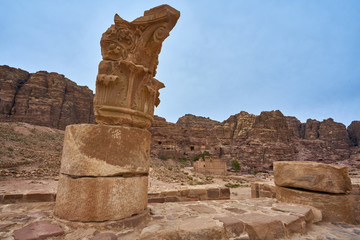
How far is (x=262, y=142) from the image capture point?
62.1 meters

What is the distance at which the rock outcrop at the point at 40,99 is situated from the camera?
4972 cm

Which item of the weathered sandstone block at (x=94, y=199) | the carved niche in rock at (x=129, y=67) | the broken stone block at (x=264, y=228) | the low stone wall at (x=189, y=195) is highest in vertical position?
the carved niche in rock at (x=129, y=67)

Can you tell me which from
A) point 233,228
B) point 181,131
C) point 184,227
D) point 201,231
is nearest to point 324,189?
point 233,228

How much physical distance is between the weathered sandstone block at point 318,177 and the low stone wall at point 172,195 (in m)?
2.14

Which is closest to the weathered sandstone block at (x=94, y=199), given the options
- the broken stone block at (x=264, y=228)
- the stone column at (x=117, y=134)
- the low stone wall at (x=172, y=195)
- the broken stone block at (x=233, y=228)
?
the stone column at (x=117, y=134)

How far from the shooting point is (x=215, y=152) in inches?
2371

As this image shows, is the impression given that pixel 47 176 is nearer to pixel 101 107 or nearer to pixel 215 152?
pixel 101 107

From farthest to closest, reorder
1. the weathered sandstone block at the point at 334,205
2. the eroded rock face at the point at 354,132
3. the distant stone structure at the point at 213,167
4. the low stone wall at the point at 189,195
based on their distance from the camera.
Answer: the eroded rock face at the point at 354,132
the distant stone structure at the point at 213,167
the low stone wall at the point at 189,195
the weathered sandstone block at the point at 334,205

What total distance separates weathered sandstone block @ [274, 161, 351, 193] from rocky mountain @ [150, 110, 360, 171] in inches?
1862

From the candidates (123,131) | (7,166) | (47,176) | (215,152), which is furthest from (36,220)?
(215,152)

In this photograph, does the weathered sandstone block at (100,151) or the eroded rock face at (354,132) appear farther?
the eroded rock face at (354,132)

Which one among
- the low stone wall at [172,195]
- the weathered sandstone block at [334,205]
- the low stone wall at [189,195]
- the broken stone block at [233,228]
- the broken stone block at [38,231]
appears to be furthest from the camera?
the low stone wall at [189,195]

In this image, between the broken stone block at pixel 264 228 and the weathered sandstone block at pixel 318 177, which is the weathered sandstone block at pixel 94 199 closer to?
the broken stone block at pixel 264 228

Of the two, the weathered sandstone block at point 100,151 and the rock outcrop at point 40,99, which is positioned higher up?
the rock outcrop at point 40,99
